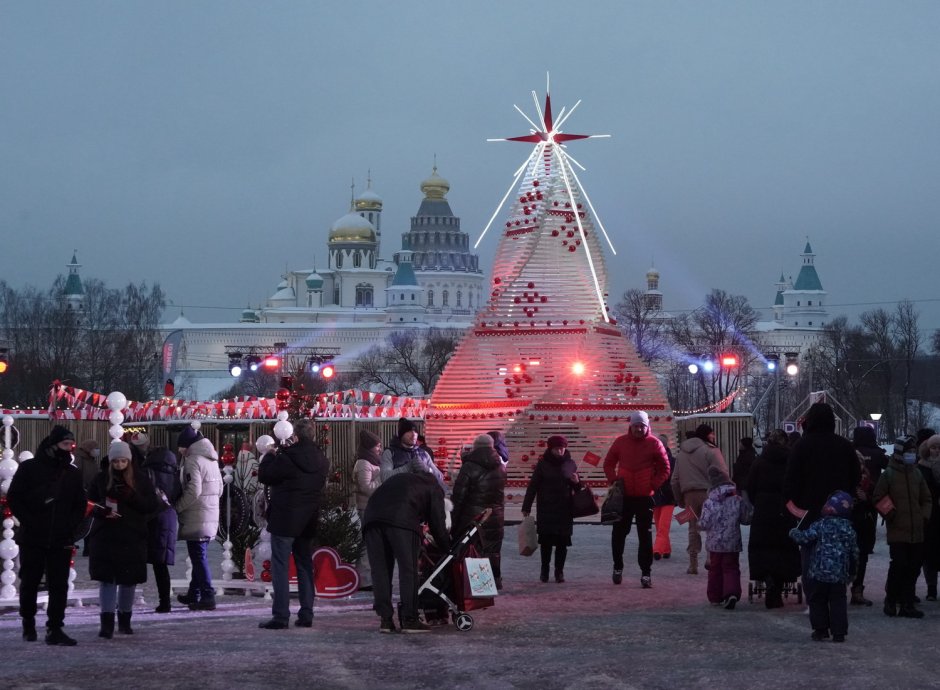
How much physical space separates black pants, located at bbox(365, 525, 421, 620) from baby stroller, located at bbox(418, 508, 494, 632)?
28cm

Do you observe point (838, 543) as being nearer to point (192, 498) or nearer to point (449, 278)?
point (192, 498)

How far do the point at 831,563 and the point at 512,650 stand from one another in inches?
77.6

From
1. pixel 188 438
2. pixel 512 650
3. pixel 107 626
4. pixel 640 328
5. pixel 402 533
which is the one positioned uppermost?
pixel 640 328

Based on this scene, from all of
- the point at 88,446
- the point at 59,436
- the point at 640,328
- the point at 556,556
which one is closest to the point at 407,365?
the point at 640,328

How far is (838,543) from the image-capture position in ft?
35.2

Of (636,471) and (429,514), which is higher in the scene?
(636,471)

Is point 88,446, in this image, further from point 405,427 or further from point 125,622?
point 125,622

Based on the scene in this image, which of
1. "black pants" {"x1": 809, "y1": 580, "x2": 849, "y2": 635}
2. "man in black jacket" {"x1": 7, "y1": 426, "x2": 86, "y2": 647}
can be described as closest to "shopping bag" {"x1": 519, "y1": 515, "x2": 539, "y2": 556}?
"black pants" {"x1": 809, "y1": 580, "x2": 849, "y2": 635}

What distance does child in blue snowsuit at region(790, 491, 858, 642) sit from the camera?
10.6 meters

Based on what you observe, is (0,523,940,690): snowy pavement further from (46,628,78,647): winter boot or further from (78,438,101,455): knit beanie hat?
(78,438,101,455): knit beanie hat

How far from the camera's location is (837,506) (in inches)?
428

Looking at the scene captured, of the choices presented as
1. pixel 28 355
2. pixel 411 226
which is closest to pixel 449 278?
pixel 411 226

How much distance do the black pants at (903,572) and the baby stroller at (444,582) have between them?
280 centimetres

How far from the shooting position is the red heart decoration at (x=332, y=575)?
44.8 ft
